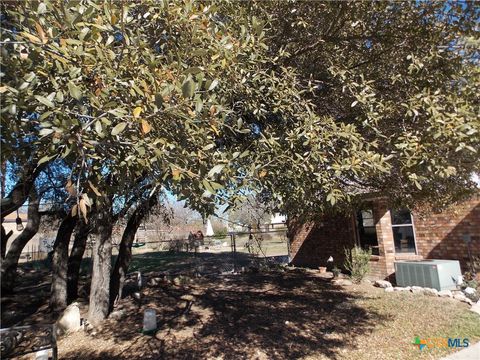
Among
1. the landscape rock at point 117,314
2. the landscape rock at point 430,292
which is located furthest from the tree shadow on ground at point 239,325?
the landscape rock at point 430,292

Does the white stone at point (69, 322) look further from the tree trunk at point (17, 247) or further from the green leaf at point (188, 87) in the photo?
the green leaf at point (188, 87)

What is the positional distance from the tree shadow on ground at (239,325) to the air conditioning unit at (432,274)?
5.72 ft

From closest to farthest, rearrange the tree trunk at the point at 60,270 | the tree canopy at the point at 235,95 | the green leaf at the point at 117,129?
1. the green leaf at the point at 117,129
2. the tree canopy at the point at 235,95
3. the tree trunk at the point at 60,270

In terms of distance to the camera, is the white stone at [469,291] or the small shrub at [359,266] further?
the small shrub at [359,266]

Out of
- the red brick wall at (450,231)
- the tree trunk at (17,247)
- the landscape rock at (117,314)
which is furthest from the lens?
the red brick wall at (450,231)

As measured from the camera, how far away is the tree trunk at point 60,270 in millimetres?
8648

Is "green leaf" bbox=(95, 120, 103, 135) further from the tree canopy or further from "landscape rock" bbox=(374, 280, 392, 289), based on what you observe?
"landscape rock" bbox=(374, 280, 392, 289)

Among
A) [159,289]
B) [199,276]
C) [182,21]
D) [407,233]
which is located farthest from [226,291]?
[182,21]

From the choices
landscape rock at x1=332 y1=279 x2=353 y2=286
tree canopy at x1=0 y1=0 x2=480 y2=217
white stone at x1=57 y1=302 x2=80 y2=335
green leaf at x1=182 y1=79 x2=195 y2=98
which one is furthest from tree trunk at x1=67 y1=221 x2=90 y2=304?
green leaf at x1=182 y1=79 x2=195 y2=98

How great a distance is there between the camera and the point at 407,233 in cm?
1149

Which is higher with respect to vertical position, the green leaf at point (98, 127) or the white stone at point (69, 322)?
the green leaf at point (98, 127)

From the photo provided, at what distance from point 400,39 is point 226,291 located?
27.5ft

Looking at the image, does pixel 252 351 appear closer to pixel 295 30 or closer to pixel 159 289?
pixel 295 30

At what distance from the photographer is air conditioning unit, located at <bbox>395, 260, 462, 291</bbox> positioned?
909 centimetres
